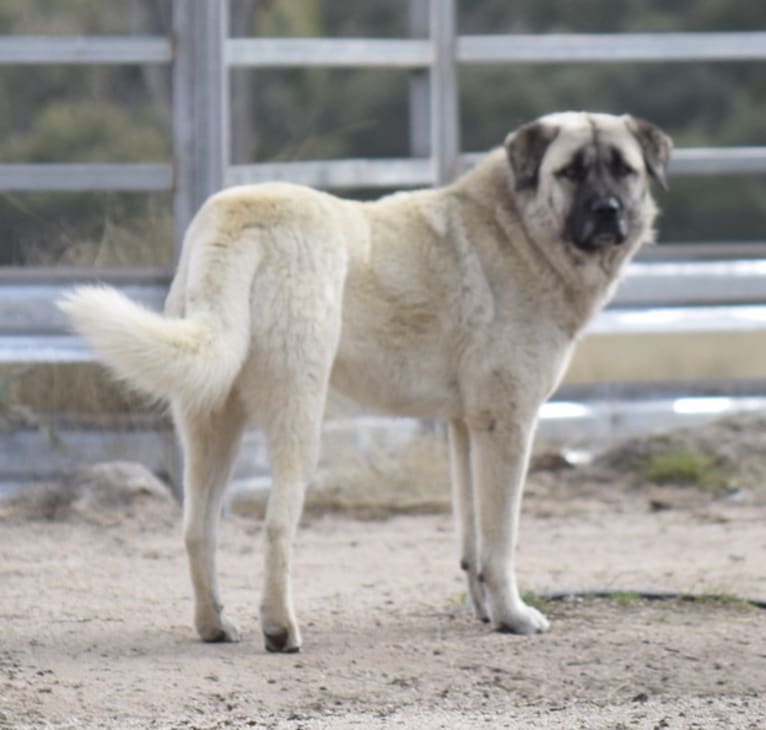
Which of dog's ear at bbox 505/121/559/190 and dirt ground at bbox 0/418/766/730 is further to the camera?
dog's ear at bbox 505/121/559/190

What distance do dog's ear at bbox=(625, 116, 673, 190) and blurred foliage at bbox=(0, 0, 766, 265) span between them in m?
12.1

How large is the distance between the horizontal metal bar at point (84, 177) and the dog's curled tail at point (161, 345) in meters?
2.89

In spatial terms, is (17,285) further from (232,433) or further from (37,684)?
(37,684)

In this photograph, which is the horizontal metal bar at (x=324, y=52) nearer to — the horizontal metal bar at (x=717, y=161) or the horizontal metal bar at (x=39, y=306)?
the horizontal metal bar at (x=717, y=161)

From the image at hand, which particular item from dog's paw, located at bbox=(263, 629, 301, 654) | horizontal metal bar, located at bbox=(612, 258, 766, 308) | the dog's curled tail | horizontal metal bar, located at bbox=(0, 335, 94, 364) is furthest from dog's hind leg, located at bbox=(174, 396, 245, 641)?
horizontal metal bar, located at bbox=(612, 258, 766, 308)

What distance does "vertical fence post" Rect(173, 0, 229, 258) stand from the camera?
327 inches

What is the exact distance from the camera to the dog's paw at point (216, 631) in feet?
19.3

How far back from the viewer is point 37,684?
5254mm

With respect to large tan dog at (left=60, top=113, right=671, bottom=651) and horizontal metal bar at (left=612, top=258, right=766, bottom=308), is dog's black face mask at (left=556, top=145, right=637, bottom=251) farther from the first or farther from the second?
horizontal metal bar at (left=612, top=258, right=766, bottom=308)

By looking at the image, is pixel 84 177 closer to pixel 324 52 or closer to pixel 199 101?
pixel 199 101

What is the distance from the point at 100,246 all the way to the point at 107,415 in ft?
2.90

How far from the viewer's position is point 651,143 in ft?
21.0

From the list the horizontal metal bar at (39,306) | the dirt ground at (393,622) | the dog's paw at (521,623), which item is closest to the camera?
the dirt ground at (393,622)

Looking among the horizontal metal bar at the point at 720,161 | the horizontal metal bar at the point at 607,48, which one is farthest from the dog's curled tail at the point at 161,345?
the horizontal metal bar at the point at 720,161
